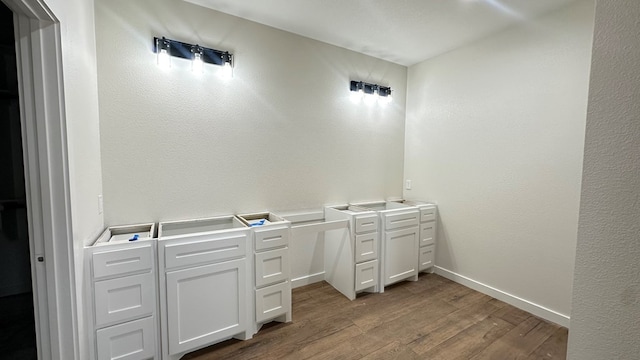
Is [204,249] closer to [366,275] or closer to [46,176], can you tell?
[46,176]

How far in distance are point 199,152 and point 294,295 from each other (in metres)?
1.70

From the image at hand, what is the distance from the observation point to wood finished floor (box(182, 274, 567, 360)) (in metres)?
1.85

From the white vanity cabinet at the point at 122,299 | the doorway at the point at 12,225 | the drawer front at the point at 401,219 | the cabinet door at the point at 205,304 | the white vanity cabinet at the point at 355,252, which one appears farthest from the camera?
the drawer front at the point at 401,219

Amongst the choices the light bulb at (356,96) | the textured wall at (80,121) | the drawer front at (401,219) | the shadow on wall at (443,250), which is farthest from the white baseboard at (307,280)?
the light bulb at (356,96)

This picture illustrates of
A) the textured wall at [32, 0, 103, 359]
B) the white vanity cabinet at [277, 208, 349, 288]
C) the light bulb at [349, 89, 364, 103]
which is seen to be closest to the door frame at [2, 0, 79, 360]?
the textured wall at [32, 0, 103, 359]

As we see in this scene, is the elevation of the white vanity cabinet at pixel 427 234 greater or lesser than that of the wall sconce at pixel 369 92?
lesser

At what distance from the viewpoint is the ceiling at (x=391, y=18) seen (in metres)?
2.11

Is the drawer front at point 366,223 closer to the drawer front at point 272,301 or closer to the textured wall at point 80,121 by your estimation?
the drawer front at point 272,301

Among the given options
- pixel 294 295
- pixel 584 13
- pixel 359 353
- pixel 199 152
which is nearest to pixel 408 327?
pixel 359 353

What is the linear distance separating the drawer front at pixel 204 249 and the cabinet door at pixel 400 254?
1557mm

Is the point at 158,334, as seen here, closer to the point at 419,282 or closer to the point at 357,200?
the point at 357,200

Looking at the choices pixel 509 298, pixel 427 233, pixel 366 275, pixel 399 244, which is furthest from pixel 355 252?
pixel 509 298

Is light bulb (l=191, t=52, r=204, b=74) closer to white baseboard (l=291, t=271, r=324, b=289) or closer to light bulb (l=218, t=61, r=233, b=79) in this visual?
light bulb (l=218, t=61, r=233, b=79)

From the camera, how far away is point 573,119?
2.06 meters
